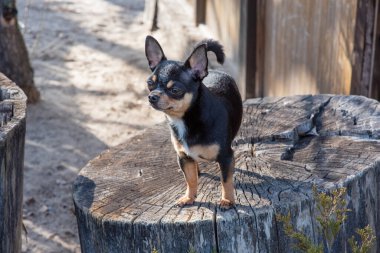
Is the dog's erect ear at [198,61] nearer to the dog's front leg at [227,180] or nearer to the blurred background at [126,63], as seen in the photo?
the dog's front leg at [227,180]

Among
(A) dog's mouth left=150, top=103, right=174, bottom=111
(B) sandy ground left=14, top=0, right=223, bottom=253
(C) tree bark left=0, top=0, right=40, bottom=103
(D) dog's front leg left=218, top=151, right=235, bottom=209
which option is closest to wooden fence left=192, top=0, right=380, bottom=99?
(B) sandy ground left=14, top=0, right=223, bottom=253

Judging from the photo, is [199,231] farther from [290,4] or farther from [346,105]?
[290,4]

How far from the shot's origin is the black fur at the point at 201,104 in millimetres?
3314

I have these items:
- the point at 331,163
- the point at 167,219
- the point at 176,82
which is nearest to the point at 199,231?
the point at 167,219

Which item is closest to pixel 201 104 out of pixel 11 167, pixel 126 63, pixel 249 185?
pixel 249 185

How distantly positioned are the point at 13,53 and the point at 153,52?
520 cm

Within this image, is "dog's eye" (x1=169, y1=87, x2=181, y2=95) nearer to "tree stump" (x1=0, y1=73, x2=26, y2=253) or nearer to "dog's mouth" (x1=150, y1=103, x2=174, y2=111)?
"dog's mouth" (x1=150, y1=103, x2=174, y2=111)

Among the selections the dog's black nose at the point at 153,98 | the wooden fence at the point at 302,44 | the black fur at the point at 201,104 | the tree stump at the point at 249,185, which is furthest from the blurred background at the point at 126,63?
the dog's black nose at the point at 153,98

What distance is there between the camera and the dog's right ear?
3.45 meters

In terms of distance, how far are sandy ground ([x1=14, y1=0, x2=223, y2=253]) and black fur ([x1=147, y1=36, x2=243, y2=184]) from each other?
2760 mm

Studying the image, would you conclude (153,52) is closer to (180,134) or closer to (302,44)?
(180,134)

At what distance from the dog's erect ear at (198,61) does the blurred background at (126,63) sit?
2275mm

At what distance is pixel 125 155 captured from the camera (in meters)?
4.44

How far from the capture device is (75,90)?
9164 mm
